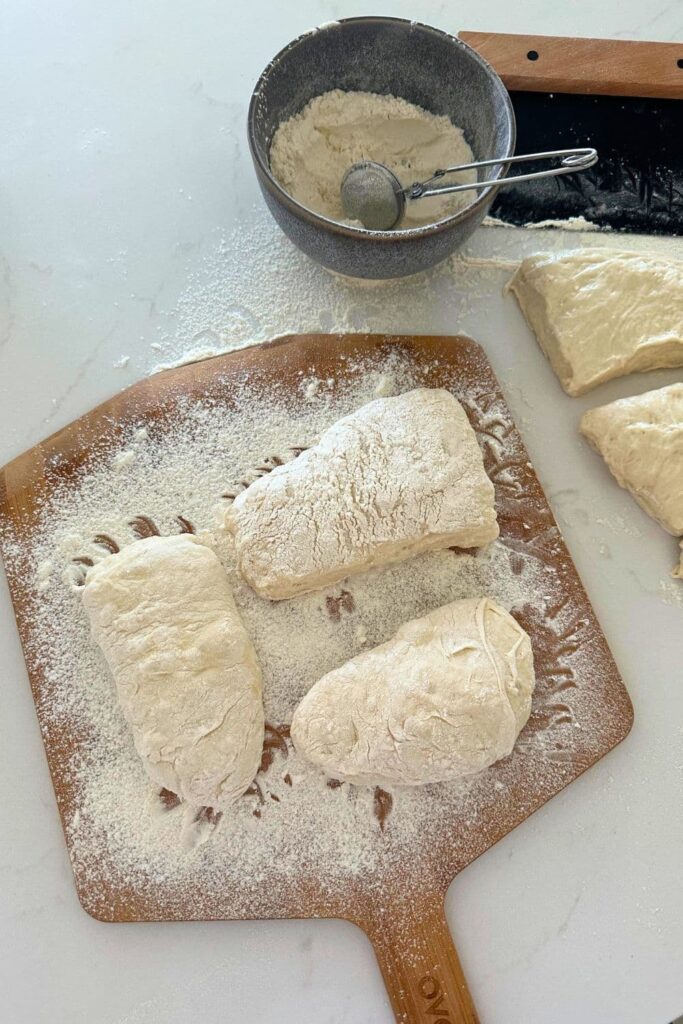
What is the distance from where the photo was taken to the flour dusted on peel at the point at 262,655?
1145 mm

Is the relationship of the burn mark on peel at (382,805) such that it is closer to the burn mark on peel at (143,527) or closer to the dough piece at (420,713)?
the dough piece at (420,713)

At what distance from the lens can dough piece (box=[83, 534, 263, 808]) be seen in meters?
1.10

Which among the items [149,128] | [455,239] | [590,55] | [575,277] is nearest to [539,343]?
[575,277]

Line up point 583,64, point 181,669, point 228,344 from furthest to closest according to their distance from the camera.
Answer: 1. point 583,64
2. point 228,344
3. point 181,669

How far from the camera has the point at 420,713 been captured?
1112 millimetres

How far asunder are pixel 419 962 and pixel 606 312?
1035mm

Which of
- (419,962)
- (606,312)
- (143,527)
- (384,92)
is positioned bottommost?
(419,962)

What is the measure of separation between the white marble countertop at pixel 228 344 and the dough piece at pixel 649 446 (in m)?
0.05

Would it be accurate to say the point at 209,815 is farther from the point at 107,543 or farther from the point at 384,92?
the point at 384,92

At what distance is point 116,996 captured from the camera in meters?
1.14

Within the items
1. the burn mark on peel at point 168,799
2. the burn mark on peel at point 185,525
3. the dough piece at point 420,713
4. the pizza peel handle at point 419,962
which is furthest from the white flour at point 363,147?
the pizza peel handle at point 419,962

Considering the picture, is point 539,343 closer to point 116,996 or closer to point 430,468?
point 430,468

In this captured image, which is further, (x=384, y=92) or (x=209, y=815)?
(x=384, y=92)

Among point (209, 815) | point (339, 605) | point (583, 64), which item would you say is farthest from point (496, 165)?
point (209, 815)
